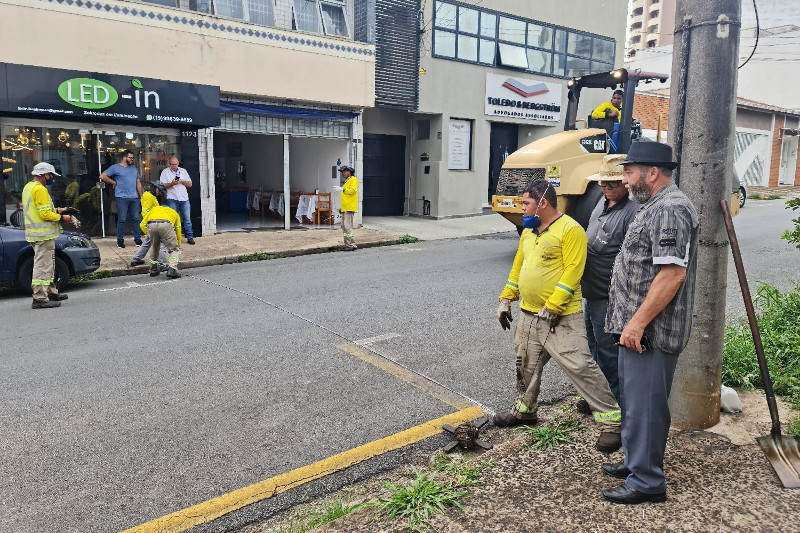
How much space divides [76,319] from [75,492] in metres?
4.53

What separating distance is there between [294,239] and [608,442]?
11.7 metres

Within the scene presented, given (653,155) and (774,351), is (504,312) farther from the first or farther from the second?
(774,351)

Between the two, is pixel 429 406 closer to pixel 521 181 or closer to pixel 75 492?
pixel 75 492

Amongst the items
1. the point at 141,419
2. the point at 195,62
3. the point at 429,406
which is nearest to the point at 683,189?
the point at 429,406

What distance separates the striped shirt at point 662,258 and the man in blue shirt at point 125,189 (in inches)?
468

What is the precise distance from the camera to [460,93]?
19297 mm

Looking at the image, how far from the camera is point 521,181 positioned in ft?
33.6

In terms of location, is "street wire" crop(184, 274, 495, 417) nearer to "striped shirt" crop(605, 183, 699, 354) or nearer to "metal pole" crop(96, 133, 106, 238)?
"striped shirt" crop(605, 183, 699, 354)

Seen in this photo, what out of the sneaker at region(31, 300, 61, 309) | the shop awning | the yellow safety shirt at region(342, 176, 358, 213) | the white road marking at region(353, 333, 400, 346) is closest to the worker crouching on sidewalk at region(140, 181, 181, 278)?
the sneaker at region(31, 300, 61, 309)

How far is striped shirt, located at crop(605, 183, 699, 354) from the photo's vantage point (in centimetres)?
308

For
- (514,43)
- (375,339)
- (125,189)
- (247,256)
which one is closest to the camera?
(375,339)

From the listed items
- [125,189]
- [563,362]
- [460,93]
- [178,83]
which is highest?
[460,93]

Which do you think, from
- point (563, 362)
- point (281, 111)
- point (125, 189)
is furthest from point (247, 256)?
point (563, 362)

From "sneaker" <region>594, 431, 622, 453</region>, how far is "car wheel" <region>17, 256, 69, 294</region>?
787 centimetres
